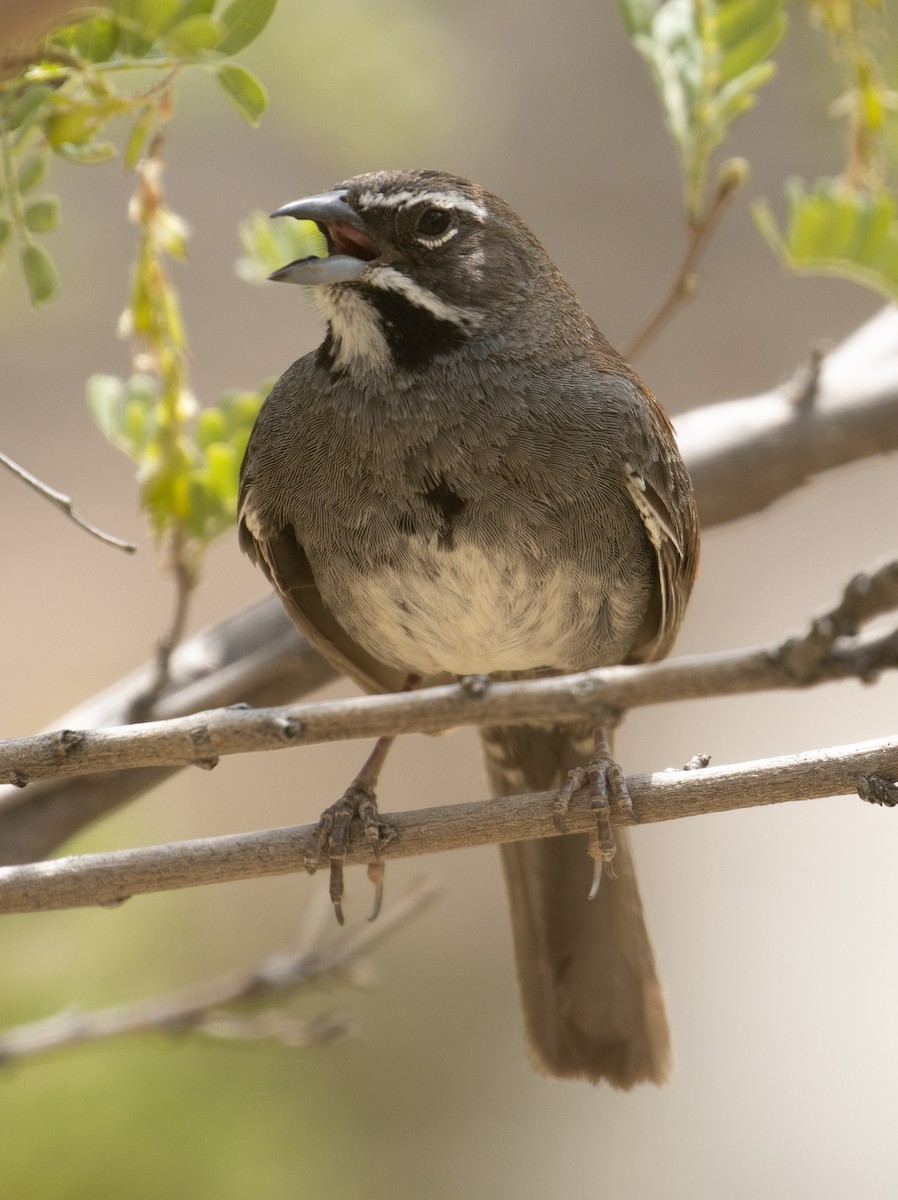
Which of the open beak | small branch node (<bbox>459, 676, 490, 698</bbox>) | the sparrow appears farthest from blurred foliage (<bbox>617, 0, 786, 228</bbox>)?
small branch node (<bbox>459, 676, 490, 698</bbox>)

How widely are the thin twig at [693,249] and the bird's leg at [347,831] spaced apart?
109 cm

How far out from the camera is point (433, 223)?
273 centimetres

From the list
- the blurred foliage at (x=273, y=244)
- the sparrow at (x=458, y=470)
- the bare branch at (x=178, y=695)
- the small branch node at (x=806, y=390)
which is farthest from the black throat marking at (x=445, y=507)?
the small branch node at (x=806, y=390)

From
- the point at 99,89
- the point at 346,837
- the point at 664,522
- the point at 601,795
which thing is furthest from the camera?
the point at 664,522

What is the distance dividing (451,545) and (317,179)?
344 centimetres

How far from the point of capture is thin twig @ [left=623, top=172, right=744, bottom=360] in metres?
2.89

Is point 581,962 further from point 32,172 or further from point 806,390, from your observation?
point 32,172

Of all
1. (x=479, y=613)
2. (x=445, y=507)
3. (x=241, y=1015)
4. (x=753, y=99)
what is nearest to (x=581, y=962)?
(x=241, y=1015)

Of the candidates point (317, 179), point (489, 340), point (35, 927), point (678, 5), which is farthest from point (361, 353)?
point (317, 179)

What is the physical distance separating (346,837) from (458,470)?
0.72 metres

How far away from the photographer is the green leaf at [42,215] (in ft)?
6.97

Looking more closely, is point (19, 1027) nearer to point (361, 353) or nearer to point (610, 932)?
point (610, 932)

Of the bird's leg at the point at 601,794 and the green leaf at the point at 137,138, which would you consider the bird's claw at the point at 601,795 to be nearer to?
the bird's leg at the point at 601,794

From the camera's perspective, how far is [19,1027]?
341 centimetres
